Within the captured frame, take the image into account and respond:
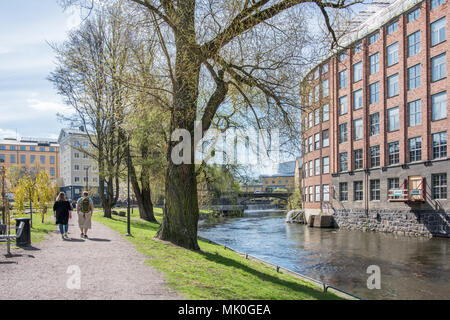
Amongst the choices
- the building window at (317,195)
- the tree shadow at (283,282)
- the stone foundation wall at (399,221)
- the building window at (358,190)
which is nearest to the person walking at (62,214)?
the tree shadow at (283,282)

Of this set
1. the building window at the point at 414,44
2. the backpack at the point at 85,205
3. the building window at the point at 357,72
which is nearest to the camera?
the backpack at the point at 85,205

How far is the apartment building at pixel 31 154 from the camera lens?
102m

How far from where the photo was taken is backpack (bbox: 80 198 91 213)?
15.1 meters

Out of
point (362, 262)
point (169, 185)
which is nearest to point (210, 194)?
point (362, 262)

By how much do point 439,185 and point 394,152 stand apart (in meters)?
6.23

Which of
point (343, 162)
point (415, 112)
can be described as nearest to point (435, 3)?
point (415, 112)

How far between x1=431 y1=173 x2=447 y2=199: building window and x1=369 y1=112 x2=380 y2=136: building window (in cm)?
857

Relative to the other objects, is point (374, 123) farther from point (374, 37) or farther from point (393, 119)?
point (374, 37)

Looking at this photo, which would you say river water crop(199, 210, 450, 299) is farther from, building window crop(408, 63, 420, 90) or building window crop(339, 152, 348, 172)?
building window crop(339, 152, 348, 172)

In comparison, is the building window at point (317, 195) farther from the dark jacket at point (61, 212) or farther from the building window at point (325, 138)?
the dark jacket at point (61, 212)

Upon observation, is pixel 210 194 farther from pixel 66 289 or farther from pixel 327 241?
pixel 66 289

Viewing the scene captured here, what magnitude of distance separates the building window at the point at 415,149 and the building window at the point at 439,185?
2484 mm

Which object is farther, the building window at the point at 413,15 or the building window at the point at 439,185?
the building window at the point at 413,15

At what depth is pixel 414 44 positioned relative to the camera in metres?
33.9
